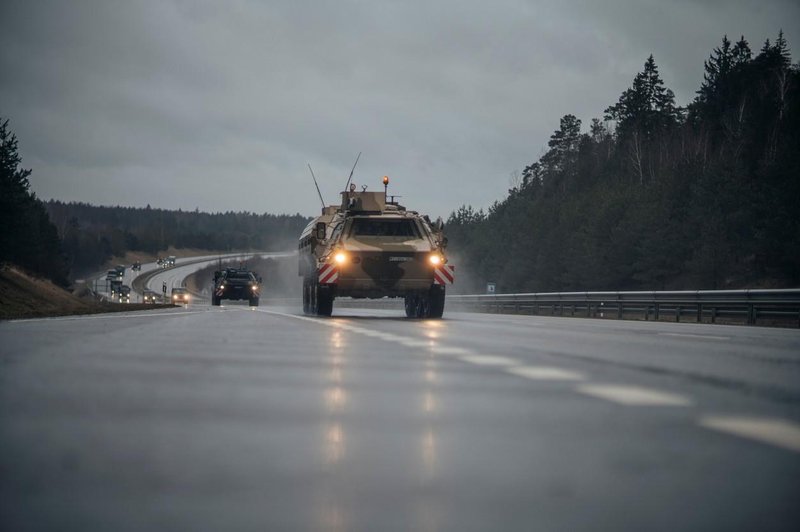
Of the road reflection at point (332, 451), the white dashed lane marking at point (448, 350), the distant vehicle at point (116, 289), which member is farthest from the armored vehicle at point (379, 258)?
the distant vehicle at point (116, 289)

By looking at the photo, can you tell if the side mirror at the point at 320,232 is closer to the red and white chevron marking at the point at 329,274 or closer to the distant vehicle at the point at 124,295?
the red and white chevron marking at the point at 329,274

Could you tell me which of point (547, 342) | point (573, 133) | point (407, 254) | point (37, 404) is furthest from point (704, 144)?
point (37, 404)

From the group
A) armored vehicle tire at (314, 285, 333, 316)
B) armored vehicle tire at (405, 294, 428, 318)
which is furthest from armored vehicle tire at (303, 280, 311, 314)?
armored vehicle tire at (405, 294, 428, 318)

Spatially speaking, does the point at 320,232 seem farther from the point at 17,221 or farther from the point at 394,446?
the point at 17,221

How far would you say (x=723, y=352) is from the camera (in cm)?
920

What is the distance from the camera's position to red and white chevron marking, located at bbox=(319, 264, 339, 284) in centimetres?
2322

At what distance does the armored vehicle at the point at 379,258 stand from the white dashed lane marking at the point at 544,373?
16044 millimetres

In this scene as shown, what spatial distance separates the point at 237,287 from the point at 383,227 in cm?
2906

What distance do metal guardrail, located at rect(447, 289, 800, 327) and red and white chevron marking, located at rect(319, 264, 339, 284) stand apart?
9514 mm

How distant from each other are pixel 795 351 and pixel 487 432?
268 inches

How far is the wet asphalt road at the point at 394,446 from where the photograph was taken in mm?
2385

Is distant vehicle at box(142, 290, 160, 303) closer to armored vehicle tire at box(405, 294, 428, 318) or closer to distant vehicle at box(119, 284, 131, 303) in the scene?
distant vehicle at box(119, 284, 131, 303)

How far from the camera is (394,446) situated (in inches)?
135

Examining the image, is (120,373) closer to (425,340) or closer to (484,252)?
(425,340)
